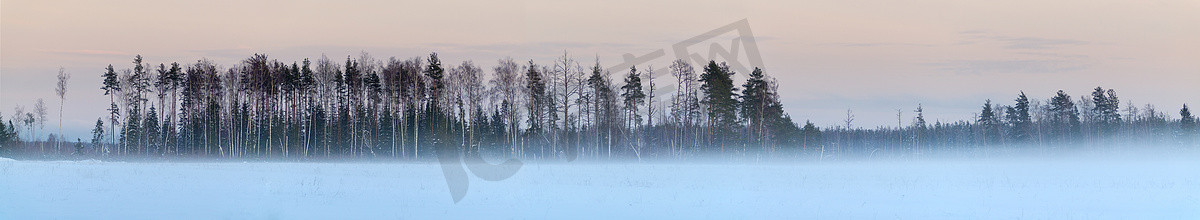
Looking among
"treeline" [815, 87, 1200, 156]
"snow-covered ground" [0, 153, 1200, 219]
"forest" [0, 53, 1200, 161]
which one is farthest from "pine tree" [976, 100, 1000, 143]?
"snow-covered ground" [0, 153, 1200, 219]

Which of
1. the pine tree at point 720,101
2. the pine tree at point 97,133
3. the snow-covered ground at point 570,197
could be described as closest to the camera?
the snow-covered ground at point 570,197

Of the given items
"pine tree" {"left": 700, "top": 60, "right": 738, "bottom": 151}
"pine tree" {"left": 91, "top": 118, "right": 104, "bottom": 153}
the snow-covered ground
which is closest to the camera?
the snow-covered ground

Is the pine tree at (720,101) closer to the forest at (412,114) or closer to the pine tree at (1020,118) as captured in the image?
the forest at (412,114)

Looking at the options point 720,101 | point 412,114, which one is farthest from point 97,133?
point 720,101

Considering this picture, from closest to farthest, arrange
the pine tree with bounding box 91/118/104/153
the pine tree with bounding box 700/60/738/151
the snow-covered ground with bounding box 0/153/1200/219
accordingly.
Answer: the snow-covered ground with bounding box 0/153/1200/219
the pine tree with bounding box 700/60/738/151
the pine tree with bounding box 91/118/104/153

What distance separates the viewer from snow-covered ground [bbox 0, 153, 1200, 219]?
17.3 metres

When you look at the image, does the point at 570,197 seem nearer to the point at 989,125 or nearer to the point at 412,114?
the point at 412,114

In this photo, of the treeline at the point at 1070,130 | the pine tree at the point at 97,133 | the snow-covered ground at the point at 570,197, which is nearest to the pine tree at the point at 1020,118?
the treeline at the point at 1070,130

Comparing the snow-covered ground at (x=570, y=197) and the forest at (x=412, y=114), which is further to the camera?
the forest at (x=412, y=114)

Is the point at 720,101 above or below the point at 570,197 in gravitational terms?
above

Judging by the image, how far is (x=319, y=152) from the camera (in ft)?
200

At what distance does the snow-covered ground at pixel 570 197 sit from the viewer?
56.9 feet

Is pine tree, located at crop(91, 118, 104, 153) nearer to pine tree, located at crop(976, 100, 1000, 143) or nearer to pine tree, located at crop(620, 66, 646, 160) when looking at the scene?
pine tree, located at crop(620, 66, 646, 160)

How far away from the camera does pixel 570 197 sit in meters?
21.1
